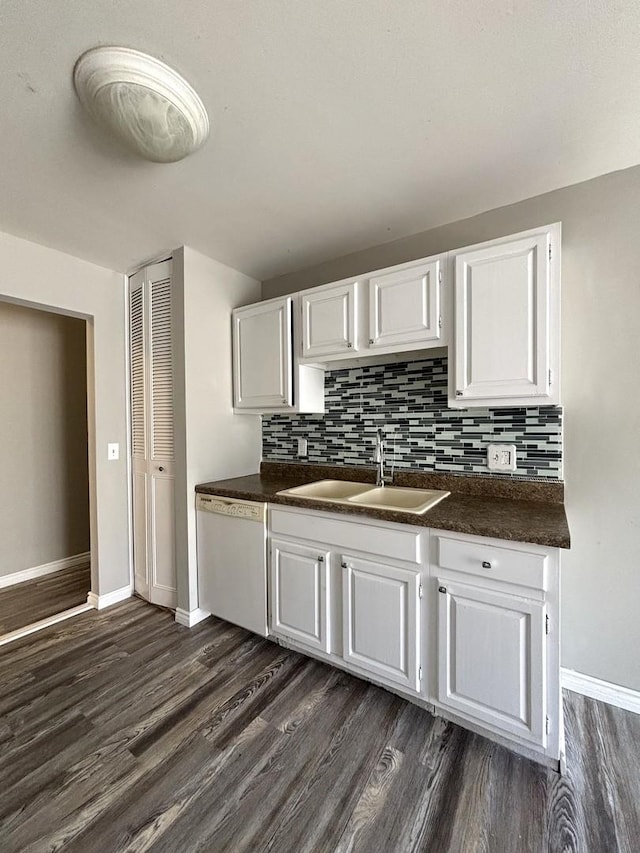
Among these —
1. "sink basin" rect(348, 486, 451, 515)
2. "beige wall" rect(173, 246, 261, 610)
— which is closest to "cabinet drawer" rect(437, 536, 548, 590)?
"sink basin" rect(348, 486, 451, 515)

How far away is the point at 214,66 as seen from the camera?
1095 mm

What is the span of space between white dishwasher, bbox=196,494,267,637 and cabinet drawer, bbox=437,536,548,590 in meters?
1.00

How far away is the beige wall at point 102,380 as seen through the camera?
2.28 m

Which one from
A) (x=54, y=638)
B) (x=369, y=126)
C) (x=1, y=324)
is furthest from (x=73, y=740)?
(x=1, y=324)

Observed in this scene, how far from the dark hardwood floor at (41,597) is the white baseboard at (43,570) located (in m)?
0.04

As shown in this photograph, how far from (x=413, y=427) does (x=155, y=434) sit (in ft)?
5.62

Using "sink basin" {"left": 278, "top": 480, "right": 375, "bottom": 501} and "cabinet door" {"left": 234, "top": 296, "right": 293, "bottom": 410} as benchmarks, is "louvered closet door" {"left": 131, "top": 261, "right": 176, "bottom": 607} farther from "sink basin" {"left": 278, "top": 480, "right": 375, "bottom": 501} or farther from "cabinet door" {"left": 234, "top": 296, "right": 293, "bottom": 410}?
"sink basin" {"left": 278, "top": 480, "right": 375, "bottom": 501}

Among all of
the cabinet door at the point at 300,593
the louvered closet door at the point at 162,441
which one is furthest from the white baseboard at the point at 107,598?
the cabinet door at the point at 300,593

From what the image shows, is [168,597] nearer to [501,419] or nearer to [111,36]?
[501,419]

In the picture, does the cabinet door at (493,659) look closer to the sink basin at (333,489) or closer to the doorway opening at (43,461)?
the sink basin at (333,489)

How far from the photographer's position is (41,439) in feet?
10.2

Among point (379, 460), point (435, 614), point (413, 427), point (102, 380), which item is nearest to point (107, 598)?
point (102, 380)

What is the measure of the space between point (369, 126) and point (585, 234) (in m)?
1.11

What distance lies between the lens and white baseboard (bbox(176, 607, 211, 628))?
2.29 m
